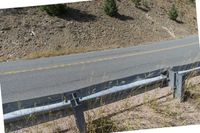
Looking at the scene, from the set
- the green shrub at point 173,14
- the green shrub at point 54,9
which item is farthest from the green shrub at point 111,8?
the green shrub at point 173,14

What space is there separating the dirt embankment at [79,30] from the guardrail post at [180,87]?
1168cm

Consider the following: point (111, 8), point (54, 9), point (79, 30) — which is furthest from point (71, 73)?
point (111, 8)

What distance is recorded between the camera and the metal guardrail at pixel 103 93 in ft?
15.0

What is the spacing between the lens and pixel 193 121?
18.1 feet

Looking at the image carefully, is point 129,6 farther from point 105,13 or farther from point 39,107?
point 39,107

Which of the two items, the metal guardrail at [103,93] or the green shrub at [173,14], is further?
the green shrub at [173,14]

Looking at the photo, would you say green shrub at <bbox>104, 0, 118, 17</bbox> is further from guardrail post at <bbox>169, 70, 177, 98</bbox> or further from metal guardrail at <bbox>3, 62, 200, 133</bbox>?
guardrail post at <bbox>169, 70, 177, 98</bbox>

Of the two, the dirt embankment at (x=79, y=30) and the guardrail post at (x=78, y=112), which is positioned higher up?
the dirt embankment at (x=79, y=30)

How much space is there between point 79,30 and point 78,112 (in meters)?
18.2

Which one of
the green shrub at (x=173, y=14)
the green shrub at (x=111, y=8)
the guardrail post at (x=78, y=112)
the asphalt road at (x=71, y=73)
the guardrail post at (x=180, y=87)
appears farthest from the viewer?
the green shrub at (x=173, y=14)

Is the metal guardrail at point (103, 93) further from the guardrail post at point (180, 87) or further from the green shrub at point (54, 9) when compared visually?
the green shrub at point (54, 9)

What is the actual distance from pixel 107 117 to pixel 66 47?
14.9m

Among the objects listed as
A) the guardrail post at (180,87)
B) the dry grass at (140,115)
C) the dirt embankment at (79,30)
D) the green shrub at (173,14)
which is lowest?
the dry grass at (140,115)

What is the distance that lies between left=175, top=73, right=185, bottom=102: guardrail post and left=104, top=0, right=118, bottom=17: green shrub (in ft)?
65.0
